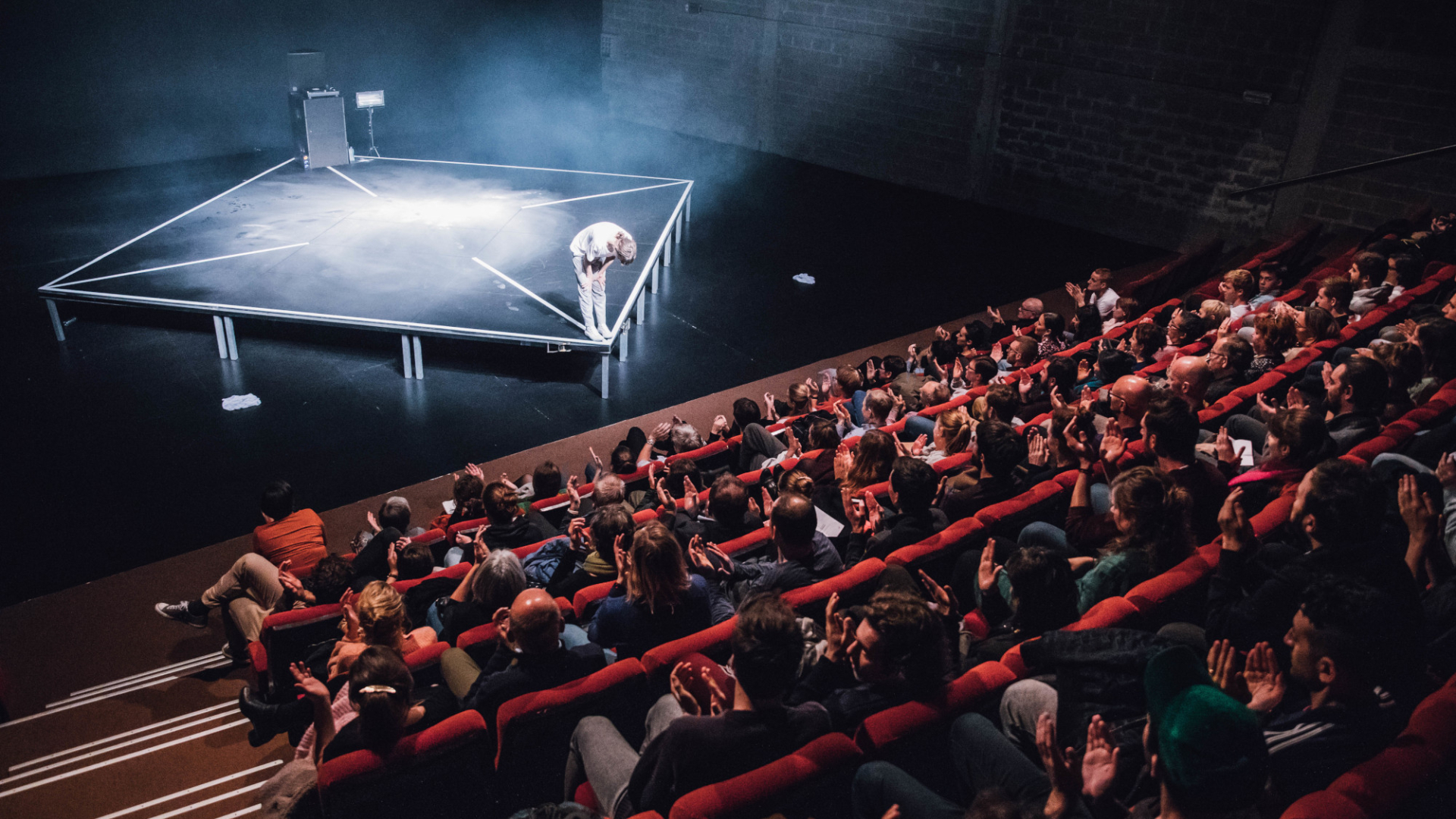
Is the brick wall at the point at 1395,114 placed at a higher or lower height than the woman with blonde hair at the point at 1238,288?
higher

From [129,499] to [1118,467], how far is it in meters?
5.09

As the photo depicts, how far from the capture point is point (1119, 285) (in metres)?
8.76

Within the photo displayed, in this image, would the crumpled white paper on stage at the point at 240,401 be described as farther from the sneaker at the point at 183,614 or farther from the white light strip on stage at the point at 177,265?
the sneaker at the point at 183,614

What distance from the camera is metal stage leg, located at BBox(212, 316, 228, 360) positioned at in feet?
21.7

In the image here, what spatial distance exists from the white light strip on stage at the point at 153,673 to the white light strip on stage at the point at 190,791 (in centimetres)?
96

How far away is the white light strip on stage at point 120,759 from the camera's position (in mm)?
3002

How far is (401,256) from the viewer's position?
764 centimetres

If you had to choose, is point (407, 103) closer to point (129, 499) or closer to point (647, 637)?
point (129, 499)

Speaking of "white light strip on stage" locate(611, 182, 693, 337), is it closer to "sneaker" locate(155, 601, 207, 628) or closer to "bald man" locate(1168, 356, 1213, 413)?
"sneaker" locate(155, 601, 207, 628)

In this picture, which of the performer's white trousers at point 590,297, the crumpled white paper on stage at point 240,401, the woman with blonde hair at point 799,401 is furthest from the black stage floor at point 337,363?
the woman with blonde hair at point 799,401

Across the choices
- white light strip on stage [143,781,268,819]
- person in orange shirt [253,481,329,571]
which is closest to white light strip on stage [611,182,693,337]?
person in orange shirt [253,481,329,571]

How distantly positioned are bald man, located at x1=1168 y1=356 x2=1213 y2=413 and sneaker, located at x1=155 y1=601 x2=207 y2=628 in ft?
14.6

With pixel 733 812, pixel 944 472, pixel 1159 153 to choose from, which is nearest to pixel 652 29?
pixel 1159 153

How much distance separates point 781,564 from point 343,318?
181 inches
